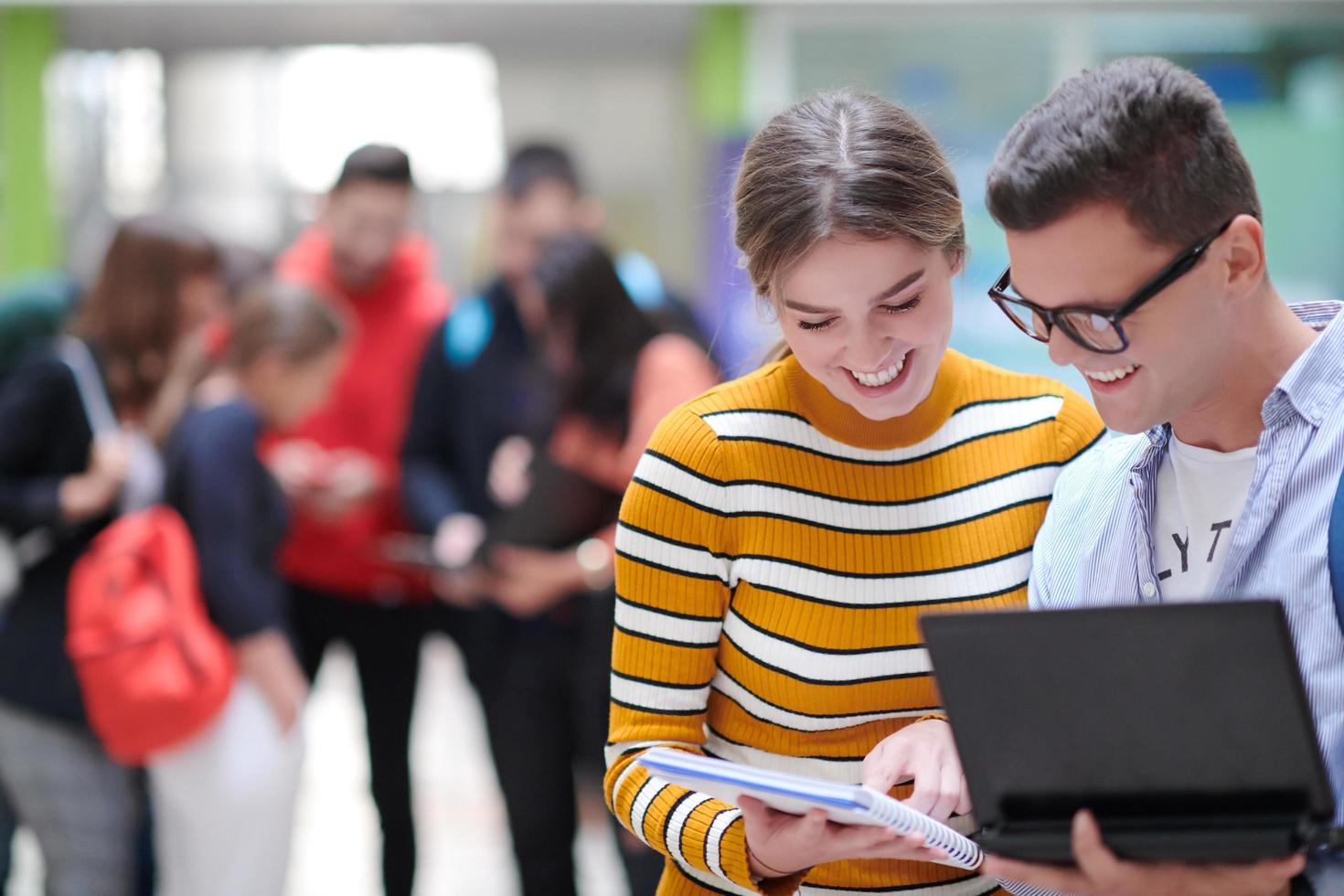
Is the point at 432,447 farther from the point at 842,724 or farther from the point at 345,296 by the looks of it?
the point at 842,724

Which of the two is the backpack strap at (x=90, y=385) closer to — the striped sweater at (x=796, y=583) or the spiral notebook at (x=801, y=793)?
the striped sweater at (x=796, y=583)

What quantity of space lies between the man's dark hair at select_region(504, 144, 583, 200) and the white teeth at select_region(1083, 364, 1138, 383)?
2839 mm

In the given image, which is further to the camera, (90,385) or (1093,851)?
(90,385)

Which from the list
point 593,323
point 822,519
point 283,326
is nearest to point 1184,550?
point 822,519

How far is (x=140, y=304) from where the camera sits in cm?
356

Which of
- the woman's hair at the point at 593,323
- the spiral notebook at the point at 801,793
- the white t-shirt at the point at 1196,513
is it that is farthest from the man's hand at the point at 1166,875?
the woman's hair at the point at 593,323

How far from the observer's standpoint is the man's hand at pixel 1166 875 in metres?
1.28

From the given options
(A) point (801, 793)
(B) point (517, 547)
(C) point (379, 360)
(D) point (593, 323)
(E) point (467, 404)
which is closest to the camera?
(A) point (801, 793)

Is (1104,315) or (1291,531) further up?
(1104,315)

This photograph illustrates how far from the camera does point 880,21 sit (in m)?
7.01

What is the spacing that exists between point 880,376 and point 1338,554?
52 centimetres

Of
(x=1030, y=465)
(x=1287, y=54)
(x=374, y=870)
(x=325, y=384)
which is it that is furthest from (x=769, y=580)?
(x=1287, y=54)

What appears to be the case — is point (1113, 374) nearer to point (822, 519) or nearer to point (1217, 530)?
point (1217, 530)

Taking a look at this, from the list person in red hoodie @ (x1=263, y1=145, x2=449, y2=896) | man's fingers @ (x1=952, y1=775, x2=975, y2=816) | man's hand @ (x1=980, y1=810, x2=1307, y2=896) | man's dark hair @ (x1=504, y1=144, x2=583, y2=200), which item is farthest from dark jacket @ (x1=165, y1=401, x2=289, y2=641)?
man's hand @ (x1=980, y1=810, x2=1307, y2=896)
